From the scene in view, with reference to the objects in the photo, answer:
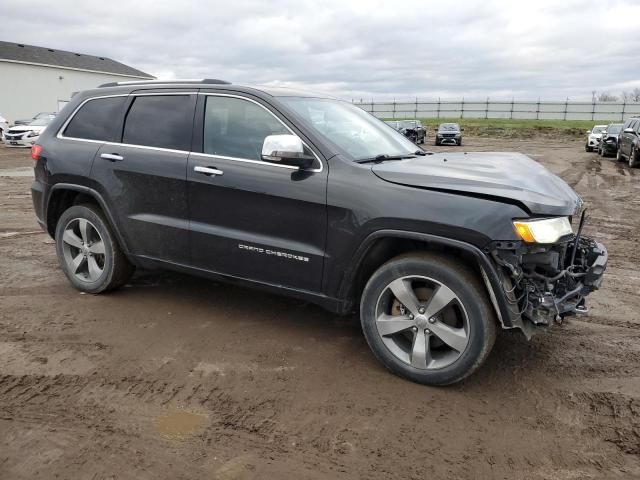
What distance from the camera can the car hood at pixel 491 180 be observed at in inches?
125

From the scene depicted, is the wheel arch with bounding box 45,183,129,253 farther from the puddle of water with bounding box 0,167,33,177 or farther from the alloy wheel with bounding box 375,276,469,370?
the puddle of water with bounding box 0,167,33,177

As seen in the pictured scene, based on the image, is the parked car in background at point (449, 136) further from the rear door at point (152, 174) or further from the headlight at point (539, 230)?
the headlight at point (539, 230)

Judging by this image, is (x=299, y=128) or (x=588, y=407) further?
(x=299, y=128)

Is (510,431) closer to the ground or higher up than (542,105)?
closer to the ground

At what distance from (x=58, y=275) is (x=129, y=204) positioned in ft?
5.59

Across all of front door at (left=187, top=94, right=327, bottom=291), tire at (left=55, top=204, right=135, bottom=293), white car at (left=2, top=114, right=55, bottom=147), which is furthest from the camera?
white car at (left=2, top=114, right=55, bottom=147)

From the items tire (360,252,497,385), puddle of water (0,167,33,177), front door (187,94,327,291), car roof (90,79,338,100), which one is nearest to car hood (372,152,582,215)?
tire (360,252,497,385)

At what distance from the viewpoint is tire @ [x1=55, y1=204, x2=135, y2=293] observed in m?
4.81

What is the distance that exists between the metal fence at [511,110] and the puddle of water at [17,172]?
1436 inches

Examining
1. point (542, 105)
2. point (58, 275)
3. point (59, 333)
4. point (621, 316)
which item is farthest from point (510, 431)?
point (542, 105)

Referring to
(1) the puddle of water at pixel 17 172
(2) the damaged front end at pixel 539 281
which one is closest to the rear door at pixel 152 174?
(2) the damaged front end at pixel 539 281

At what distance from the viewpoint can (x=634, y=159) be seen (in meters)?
17.8

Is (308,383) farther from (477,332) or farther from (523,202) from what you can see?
(523,202)

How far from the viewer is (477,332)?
324cm
